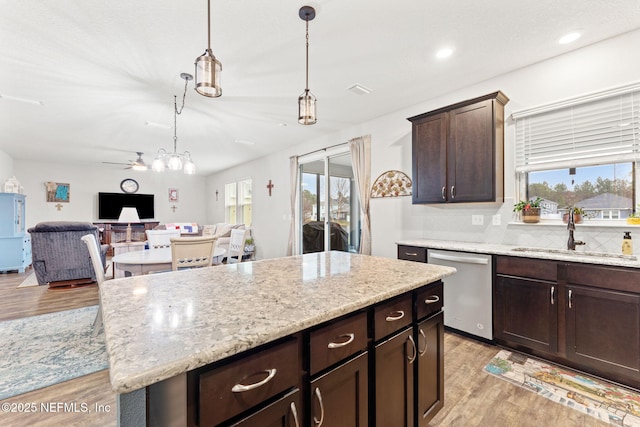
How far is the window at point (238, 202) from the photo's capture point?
25.0 ft

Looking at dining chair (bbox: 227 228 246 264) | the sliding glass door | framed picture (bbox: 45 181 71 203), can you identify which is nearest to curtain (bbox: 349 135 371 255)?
the sliding glass door

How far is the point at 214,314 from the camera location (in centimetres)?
91

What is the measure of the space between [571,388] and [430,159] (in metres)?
2.26

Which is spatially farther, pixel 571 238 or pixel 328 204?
pixel 328 204

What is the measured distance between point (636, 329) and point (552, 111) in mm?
1926

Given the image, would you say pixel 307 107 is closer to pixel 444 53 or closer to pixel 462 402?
pixel 444 53

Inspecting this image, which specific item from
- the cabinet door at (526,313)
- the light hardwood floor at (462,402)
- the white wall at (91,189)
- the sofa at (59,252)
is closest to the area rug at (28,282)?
the sofa at (59,252)

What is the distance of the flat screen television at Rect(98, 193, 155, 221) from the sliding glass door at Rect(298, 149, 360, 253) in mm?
5901

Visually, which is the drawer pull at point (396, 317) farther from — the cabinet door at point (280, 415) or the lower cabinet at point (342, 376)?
the cabinet door at point (280, 415)

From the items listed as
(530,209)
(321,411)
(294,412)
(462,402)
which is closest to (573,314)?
(530,209)

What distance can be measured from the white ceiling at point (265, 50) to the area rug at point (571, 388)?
272 cm

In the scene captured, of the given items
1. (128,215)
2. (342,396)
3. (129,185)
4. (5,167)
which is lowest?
(342,396)

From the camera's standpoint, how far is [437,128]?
306cm

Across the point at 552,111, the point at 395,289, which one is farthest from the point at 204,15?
the point at 552,111
